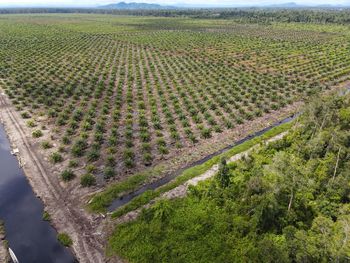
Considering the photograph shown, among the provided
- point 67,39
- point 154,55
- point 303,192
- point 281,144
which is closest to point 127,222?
point 303,192

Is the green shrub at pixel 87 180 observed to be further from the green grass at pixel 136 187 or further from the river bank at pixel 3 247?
the river bank at pixel 3 247

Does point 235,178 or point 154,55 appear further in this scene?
point 154,55

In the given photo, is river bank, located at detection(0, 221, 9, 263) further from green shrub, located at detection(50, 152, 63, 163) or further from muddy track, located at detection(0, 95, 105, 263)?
green shrub, located at detection(50, 152, 63, 163)

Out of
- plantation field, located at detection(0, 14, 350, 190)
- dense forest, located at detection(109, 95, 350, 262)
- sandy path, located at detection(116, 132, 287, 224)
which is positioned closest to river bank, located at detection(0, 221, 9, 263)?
plantation field, located at detection(0, 14, 350, 190)

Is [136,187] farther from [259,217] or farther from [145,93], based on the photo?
[145,93]

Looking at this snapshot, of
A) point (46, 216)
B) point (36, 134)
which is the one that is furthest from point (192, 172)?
point (36, 134)

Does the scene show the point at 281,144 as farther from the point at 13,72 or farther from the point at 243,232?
the point at 13,72
